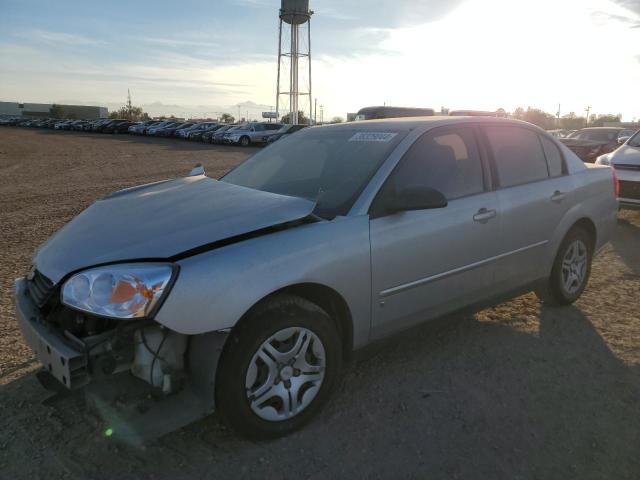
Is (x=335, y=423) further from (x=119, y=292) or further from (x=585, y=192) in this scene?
(x=585, y=192)

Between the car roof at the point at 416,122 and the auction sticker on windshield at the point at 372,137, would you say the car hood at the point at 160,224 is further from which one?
the car roof at the point at 416,122

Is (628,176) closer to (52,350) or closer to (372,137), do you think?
(372,137)

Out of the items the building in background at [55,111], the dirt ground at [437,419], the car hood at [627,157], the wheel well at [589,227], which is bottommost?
the dirt ground at [437,419]

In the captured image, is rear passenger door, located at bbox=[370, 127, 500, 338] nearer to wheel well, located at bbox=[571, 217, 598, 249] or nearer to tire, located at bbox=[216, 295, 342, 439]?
tire, located at bbox=[216, 295, 342, 439]

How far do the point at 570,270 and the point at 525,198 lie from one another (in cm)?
99

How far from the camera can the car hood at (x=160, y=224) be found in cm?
259

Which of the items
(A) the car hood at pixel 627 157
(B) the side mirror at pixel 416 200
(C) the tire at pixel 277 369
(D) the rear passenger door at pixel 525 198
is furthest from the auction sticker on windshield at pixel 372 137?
(A) the car hood at pixel 627 157

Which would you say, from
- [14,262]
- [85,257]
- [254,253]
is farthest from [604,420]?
[14,262]

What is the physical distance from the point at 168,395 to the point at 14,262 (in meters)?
4.12

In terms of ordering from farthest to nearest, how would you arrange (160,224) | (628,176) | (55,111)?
(55,111) → (628,176) → (160,224)

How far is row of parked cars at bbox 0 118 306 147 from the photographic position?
106ft

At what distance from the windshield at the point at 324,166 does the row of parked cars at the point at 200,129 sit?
13.2 meters

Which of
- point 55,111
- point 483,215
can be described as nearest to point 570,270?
point 483,215

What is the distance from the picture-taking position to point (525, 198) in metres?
4.00
